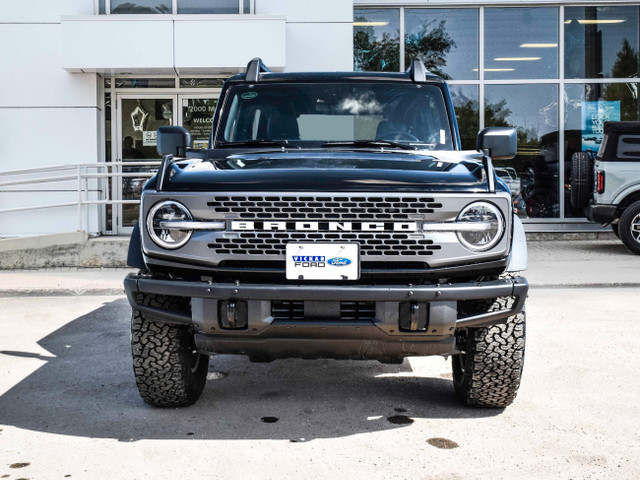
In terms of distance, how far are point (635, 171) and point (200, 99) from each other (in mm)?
7507

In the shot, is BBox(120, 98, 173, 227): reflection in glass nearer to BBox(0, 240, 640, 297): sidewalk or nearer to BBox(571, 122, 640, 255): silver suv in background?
BBox(0, 240, 640, 297): sidewalk

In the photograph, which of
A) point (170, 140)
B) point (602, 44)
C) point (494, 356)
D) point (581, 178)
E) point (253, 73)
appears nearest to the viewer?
point (494, 356)

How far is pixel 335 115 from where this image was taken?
5453 millimetres

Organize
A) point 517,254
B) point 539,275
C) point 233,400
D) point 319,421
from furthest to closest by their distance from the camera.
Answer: point 539,275 → point 233,400 → point 319,421 → point 517,254

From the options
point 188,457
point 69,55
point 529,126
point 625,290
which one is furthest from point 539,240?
point 188,457

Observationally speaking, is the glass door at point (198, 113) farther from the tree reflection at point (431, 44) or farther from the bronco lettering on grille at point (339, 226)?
the bronco lettering on grille at point (339, 226)

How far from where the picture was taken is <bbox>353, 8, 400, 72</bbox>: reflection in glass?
648 inches

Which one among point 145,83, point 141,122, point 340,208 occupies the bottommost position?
point 340,208

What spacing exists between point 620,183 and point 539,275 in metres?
3.60

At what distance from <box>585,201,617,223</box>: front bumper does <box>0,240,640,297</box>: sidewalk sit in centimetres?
56

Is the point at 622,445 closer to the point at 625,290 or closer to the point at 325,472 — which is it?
the point at 325,472

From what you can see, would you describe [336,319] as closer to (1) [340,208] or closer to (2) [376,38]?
(1) [340,208]

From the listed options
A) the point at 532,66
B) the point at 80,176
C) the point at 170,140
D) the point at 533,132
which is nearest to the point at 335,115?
Answer: the point at 170,140

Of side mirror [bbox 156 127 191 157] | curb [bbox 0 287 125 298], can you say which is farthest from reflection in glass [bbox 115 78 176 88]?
side mirror [bbox 156 127 191 157]
